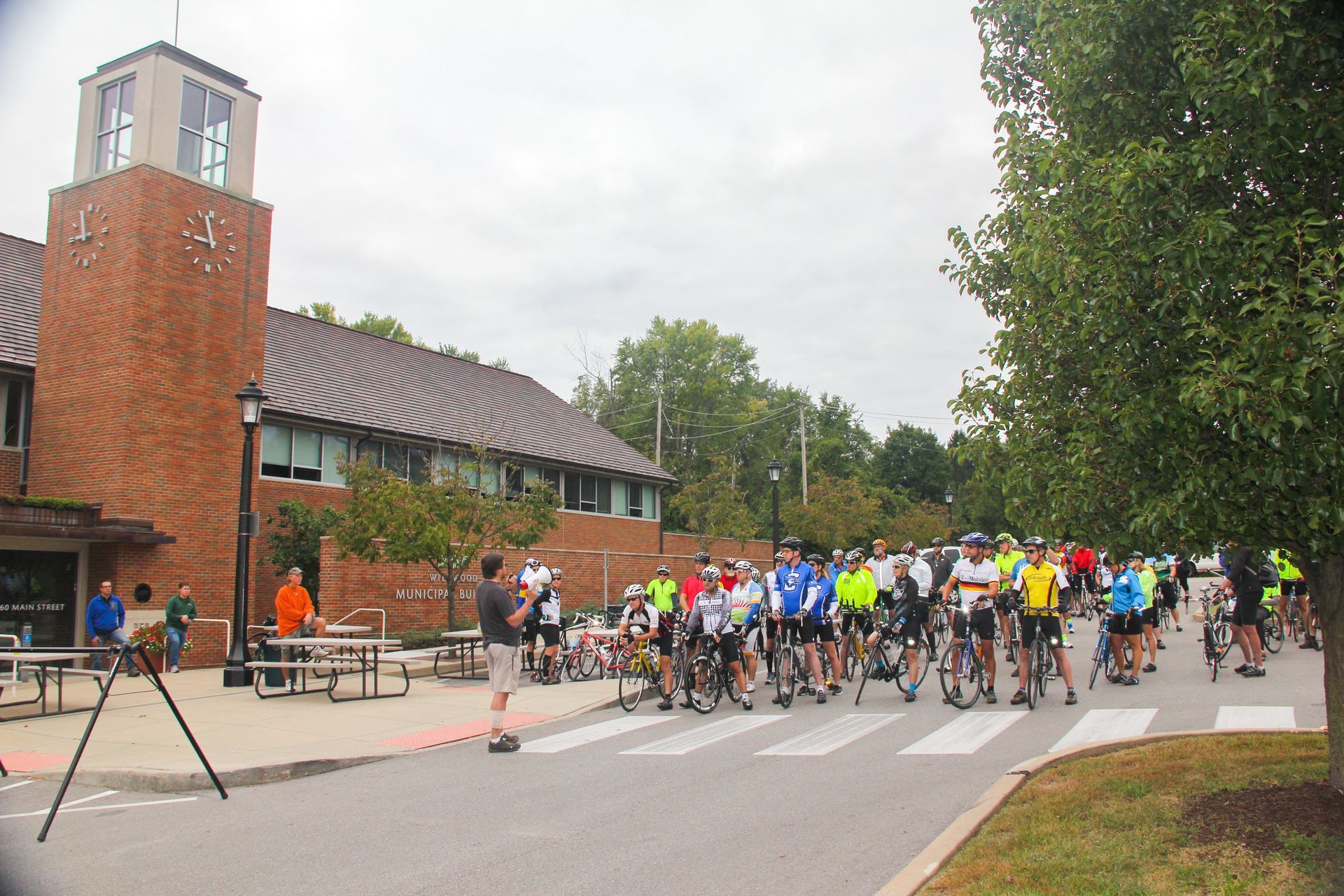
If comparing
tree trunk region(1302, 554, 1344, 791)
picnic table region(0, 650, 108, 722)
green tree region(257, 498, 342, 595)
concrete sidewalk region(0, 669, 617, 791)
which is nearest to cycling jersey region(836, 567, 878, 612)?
concrete sidewalk region(0, 669, 617, 791)

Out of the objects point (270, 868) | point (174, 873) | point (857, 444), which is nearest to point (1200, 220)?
point (270, 868)

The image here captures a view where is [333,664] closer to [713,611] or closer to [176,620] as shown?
[713,611]

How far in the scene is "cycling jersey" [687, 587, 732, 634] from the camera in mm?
12719

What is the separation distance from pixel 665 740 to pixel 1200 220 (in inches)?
297

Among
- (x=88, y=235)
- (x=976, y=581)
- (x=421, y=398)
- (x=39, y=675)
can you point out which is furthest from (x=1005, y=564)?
(x=421, y=398)

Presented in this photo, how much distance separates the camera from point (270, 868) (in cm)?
629

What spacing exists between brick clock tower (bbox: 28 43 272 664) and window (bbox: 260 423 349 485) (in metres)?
5.06

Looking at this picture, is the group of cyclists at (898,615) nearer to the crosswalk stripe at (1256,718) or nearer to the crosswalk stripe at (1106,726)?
the crosswalk stripe at (1106,726)

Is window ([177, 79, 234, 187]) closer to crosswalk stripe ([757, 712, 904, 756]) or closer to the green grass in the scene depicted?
crosswalk stripe ([757, 712, 904, 756])

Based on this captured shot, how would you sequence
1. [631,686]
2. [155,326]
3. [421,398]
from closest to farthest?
[631,686]
[155,326]
[421,398]

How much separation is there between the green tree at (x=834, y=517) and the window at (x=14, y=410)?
31961mm

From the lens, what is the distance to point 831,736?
10.6 m

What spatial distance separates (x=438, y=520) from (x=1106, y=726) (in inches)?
584

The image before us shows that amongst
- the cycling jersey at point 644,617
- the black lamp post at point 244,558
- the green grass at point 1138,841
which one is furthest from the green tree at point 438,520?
the green grass at point 1138,841
